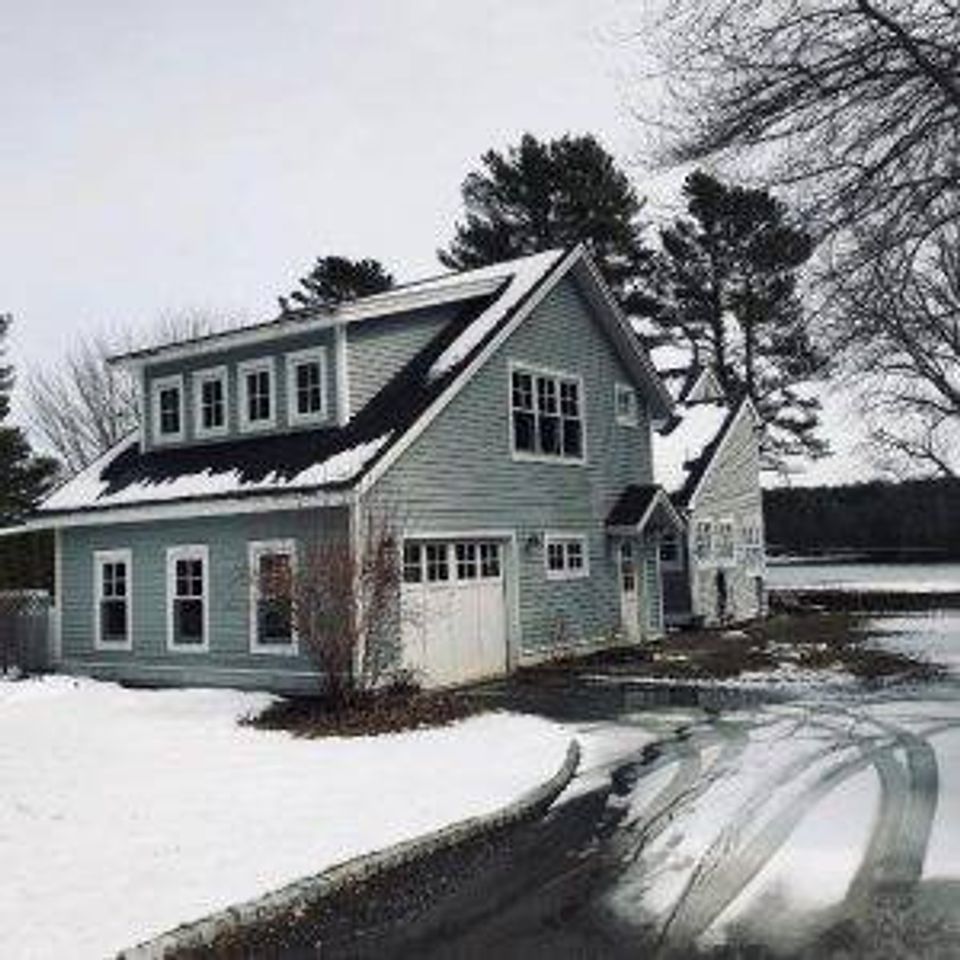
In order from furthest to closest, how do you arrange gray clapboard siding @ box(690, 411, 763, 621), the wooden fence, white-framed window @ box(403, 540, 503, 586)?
gray clapboard siding @ box(690, 411, 763, 621) < the wooden fence < white-framed window @ box(403, 540, 503, 586)

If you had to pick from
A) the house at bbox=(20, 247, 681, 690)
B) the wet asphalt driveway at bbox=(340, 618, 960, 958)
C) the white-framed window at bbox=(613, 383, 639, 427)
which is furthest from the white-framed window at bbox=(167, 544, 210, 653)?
the white-framed window at bbox=(613, 383, 639, 427)

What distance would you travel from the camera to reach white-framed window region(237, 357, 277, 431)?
23219 mm

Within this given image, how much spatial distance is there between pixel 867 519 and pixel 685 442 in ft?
105

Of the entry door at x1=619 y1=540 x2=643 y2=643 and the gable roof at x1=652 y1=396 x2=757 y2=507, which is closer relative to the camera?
A: the entry door at x1=619 y1=540 x2=643 y2=643

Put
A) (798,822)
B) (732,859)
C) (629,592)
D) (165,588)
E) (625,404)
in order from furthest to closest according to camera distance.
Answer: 1. (625,404)
2. (629,592)
3. (165,588)
4. (798,822)
5. (732,859)

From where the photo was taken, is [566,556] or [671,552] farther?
[671,552]

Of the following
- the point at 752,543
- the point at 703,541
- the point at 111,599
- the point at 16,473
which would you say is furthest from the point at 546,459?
the point at 16,473

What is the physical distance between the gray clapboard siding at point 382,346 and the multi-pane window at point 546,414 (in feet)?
6.41

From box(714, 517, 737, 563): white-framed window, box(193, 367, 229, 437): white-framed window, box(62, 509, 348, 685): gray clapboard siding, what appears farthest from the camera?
box(714, 517, 737, 563): white-framed window

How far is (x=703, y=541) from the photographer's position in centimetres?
3491

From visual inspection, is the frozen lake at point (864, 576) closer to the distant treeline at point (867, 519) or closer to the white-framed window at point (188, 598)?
the distant treeline at point (867, 519)

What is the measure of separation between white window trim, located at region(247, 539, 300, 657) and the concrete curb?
9667 millimetres

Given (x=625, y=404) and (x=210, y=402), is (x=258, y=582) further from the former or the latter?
(x=625, y=404)

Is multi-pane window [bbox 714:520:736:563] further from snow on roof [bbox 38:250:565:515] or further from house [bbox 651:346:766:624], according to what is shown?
snow on roof [bbox 38:250:565:515]
